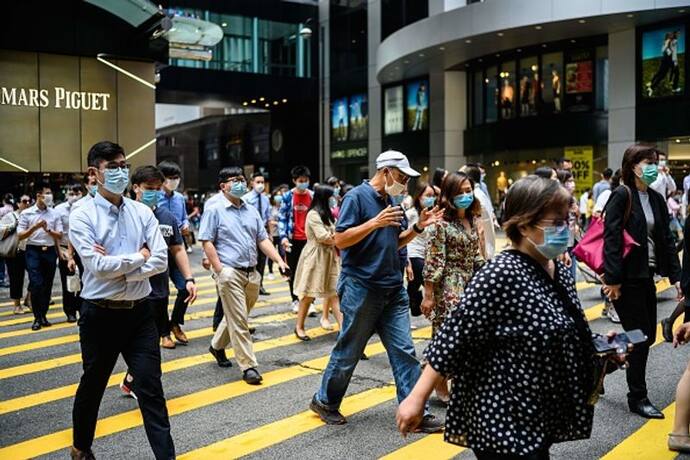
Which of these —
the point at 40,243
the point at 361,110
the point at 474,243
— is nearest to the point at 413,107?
the point at 361,110

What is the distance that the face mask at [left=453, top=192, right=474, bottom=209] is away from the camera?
6.09 m

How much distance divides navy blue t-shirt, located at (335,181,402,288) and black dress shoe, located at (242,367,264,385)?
1932mm

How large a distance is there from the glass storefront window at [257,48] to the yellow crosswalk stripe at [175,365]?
92.2ft

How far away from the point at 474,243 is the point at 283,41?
34.4 m

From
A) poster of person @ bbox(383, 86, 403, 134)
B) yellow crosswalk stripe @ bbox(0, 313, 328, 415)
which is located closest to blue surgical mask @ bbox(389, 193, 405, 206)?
yellow crosswalk stripe @ bbox(0, 313, 328, 415)

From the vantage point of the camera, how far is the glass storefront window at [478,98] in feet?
100

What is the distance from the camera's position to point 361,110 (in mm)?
37312

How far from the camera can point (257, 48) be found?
1490 inches

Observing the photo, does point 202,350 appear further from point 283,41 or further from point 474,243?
point 283,41

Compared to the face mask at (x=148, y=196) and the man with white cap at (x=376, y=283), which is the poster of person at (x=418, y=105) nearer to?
the face mask at (x=148, y=196)

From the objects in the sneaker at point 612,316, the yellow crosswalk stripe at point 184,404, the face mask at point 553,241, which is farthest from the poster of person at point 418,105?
the face mask at point 553,241

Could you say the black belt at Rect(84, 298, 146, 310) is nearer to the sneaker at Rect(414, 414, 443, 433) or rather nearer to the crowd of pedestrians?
the crowd of pedestrians

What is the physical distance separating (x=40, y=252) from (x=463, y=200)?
699 cm

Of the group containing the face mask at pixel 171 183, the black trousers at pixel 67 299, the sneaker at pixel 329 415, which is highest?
the face mask at pixel 171 183
